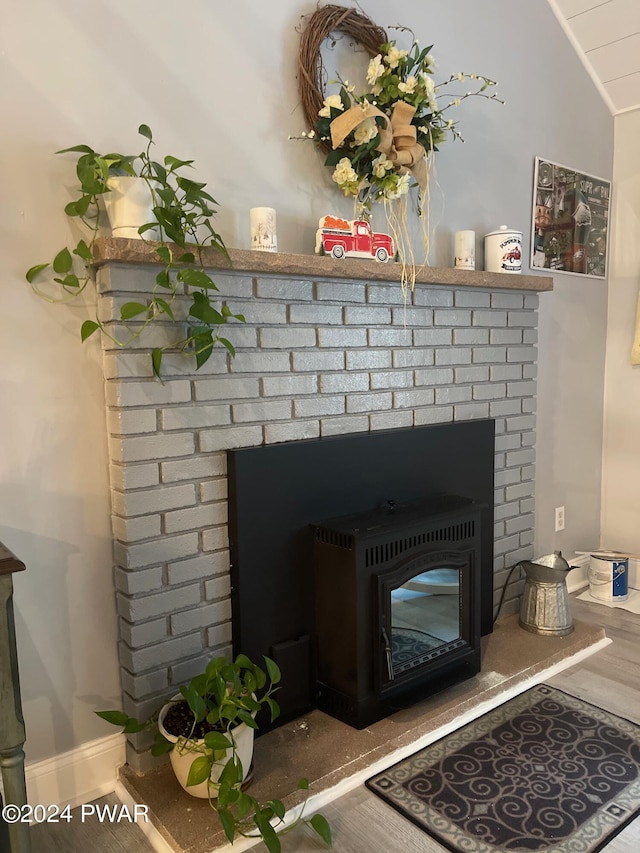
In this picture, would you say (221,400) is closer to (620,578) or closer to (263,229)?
(263,229)

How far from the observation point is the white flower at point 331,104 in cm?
187

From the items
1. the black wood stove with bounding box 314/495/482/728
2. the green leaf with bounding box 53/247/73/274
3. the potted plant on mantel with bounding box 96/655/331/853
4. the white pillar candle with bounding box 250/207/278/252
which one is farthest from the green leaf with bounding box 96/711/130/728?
the white pillar candle with bounding box 250/207/278/252

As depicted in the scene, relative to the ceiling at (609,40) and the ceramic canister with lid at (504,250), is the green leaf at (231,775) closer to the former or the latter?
the ceramic canister with lid at (504,250)

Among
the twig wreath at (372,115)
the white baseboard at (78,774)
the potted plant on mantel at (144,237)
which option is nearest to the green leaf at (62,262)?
the potted plant on mantel at (144,237)

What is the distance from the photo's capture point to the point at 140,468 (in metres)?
1.61

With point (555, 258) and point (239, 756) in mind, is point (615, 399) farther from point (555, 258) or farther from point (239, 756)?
point (239, 756)

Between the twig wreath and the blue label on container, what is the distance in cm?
162

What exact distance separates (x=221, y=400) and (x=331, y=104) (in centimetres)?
91

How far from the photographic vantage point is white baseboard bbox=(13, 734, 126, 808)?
63.2 inches

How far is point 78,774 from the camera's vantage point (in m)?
1.66

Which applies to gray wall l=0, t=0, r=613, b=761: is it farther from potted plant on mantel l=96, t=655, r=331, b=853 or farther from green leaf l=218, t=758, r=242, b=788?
green leaf l=218, t=758, r=242, b=788

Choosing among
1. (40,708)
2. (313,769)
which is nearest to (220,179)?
(40,708)

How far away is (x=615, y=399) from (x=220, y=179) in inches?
84.8

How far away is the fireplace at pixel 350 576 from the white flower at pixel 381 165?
79 centimetres
